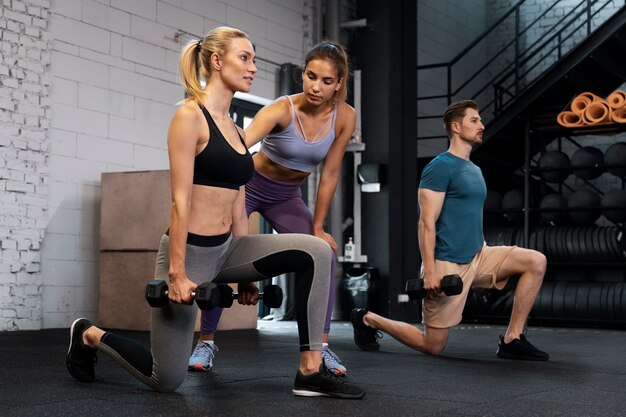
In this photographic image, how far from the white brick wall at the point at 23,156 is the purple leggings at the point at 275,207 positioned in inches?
111

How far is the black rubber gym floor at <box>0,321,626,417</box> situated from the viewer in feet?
8.33

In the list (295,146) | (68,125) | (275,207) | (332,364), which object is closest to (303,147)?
(295,146)

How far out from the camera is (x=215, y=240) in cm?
274

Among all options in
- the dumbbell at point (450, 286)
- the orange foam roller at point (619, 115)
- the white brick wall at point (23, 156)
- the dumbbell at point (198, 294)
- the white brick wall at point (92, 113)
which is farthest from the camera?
the orange foam roller at point (619, 115)

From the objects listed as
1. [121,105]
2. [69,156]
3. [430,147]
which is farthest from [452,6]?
[69,156]

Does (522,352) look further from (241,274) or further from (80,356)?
(80,356)

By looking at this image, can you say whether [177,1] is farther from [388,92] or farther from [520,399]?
[520,399]

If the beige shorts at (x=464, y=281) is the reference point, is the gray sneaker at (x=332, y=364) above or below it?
below

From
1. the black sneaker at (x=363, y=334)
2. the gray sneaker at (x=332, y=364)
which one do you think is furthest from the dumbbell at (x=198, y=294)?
the black sneaker at (x=363, y=334)

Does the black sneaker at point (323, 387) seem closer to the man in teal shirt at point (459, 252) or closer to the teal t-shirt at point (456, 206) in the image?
the man in teal shirt at point (459, 252)

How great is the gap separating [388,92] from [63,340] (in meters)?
4.43

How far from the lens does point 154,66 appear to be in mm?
7172

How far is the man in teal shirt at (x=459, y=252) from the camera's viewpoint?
425 centimetres

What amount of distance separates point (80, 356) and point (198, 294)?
0.90 m
